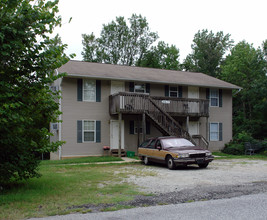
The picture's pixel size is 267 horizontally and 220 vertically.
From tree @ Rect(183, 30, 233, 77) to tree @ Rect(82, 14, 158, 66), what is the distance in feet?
20.8

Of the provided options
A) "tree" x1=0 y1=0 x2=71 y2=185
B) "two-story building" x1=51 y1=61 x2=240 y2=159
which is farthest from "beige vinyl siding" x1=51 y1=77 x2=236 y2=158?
"tree" x1=0 y1=0 x2=71 y2=185

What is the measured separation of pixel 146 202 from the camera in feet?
24.2

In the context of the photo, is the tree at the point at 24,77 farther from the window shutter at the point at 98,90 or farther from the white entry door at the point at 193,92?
the white entry door at the point at 193,92

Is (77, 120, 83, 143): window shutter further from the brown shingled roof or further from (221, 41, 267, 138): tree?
(221, 41, 267, 138): tree

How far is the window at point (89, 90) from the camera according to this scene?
20.9 m

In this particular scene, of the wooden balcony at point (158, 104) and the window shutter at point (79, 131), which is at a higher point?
the wooden balcony at point (158, 104)

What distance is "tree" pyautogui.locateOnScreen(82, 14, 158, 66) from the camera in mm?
45625

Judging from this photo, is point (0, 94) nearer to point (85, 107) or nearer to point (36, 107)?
point (36, 107)

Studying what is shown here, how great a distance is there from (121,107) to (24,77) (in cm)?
1188

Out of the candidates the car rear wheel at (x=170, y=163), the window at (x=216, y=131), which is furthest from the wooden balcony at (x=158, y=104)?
the car rear wheel at (x=170, y=163)

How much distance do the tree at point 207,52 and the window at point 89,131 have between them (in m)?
27.2

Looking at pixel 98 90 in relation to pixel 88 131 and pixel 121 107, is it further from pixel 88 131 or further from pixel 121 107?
pixel 88 131

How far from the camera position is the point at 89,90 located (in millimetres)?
21078

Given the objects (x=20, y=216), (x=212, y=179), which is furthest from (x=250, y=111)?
(x=20, y=216)
